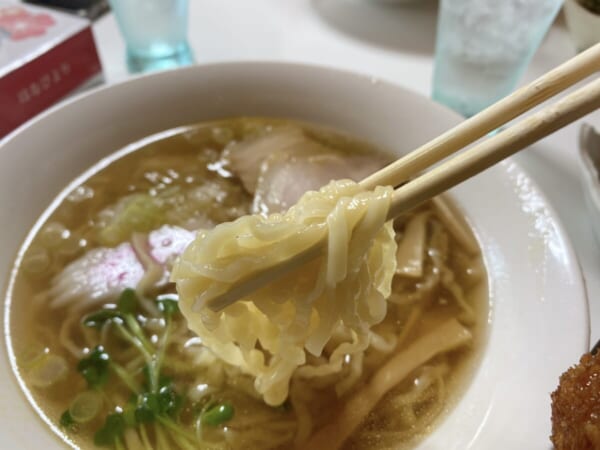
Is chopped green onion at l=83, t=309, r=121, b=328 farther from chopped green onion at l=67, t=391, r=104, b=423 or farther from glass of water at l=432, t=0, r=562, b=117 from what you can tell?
glass of water at l=432, t=0, r=562, b=117

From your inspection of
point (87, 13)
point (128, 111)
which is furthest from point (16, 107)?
point (87, 13)

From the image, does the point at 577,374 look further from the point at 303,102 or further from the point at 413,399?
the point at 303,102

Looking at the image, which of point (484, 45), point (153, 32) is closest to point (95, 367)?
point (153, 32)

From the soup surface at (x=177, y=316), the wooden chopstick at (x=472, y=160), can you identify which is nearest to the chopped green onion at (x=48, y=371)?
the soup surface at (x=177, y=316)

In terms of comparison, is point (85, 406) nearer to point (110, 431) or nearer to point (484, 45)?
point (110, 431)

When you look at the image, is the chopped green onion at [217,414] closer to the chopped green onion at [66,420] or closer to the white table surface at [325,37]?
the chopped green onion at [66,420]
